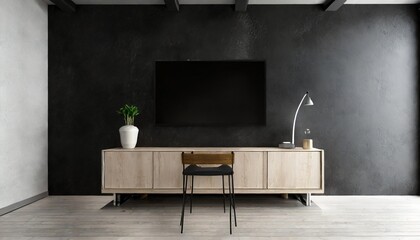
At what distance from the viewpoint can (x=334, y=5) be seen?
14.1ft

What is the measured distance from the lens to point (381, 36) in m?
4.55

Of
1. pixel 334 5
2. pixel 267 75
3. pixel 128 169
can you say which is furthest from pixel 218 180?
pixel 334 5

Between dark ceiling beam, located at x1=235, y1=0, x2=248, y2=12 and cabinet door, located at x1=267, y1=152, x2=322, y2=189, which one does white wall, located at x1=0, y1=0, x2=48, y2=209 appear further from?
cabinet door, located at x1=267, y1=152, x2=322, y2=189

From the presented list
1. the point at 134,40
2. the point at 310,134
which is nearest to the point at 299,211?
the point at 310,134

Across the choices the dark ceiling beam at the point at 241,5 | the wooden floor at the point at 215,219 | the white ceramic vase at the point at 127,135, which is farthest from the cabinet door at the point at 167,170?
the dark ceiling beam at the point at 241,5

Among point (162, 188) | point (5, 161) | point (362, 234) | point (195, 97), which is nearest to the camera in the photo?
point (362, 234)

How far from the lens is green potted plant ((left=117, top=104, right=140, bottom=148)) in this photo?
4.09m

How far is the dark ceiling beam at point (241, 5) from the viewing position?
13.9ft

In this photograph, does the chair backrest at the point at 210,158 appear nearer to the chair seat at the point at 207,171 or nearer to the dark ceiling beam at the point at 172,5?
the chair seat at the point at 207,171

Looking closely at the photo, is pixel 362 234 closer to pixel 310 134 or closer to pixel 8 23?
pixel 310 134

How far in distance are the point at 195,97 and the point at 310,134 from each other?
1.65 metres

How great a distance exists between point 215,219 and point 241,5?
8.93 feet

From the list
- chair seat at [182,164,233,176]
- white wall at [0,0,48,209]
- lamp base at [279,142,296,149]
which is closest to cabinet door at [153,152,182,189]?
chair seat at [182,164,233,176]

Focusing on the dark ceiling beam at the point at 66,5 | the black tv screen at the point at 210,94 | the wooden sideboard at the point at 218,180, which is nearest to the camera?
the wooden sideboard at the point at 218,180
